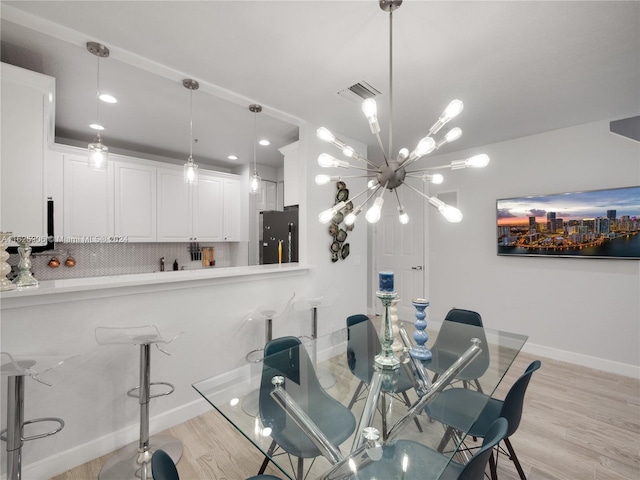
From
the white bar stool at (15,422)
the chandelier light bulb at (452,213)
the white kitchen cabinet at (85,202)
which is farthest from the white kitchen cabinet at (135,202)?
the chandelier light bulb at (452,213)

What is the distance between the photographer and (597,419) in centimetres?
228

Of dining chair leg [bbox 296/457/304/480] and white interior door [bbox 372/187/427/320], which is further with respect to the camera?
white interior door [bbox 372/187/427/320]

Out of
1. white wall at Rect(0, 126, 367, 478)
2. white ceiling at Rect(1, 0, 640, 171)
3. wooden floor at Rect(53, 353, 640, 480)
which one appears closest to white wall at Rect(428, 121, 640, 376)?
white ceiling at Rect(1, 0, 640, 171)

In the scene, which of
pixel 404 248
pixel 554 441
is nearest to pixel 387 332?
pixel 554 441

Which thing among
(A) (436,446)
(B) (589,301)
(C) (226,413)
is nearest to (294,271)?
(C) (226,413)

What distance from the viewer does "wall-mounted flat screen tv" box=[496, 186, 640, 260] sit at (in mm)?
2932

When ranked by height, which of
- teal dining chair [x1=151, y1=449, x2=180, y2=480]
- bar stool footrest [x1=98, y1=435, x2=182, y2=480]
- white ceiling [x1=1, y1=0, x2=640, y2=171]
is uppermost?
white ceiling [x1=1, y1=0, x2=640, y2=171]

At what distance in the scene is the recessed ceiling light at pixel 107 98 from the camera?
263cm

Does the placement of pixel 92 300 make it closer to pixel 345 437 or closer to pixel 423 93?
pixel 345 437

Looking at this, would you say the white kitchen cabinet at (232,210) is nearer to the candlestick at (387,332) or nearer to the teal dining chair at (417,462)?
the candlestick at (387,332)

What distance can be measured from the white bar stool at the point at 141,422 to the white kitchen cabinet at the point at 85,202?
2364mm

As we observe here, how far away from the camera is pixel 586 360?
10.5ft

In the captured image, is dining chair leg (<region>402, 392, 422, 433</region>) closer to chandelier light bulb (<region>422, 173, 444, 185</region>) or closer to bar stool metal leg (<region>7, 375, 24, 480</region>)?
chandelier light bulb (<region>422, 173, 444, 185</region>)

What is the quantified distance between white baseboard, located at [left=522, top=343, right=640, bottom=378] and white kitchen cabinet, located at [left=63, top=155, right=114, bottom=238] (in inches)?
211
